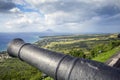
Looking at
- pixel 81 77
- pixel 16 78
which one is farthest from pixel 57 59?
pixel 16 78

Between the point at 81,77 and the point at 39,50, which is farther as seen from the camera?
the point at 39,50

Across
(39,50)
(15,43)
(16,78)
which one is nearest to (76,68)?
(39,50)

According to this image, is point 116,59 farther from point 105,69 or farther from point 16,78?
point 16,78

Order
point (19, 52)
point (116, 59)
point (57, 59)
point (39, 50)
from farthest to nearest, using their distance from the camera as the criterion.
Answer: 1. point (116, 59)
2. point (19, 52)
3. point (39, 50)
4. point (57, 59)

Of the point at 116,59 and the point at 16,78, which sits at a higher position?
the point at 116,59

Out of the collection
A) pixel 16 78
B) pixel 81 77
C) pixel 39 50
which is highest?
pixel 39 50

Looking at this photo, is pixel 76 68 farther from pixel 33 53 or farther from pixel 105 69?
pixel 33 53

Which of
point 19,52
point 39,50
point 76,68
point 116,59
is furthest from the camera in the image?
point 116,59
